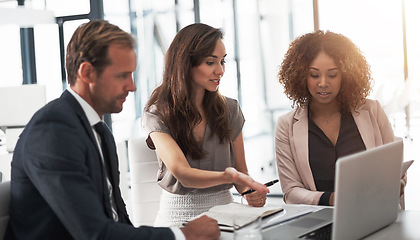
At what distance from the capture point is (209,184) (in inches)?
84.7

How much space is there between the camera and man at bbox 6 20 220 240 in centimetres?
135

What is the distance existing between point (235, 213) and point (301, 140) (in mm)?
Result: 730

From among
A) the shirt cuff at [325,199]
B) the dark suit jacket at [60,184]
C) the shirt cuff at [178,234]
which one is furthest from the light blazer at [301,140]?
the dark suit jacket at [60,184]

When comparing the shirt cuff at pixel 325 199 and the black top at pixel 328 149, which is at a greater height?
the black top at pixel 328 149

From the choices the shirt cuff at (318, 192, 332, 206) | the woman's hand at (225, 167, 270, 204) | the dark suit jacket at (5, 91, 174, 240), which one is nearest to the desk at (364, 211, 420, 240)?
the shirt cuff at (318, 192, 332, 206)

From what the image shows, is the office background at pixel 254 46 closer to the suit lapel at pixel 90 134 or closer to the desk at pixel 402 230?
the desk at pixel 402 230

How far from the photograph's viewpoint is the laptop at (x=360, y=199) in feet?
4.44

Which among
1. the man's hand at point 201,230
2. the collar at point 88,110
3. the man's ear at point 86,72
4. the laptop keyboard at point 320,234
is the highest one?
the man's ear at point 86,72

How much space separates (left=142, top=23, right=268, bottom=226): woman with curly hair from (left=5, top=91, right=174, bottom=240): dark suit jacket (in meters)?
0.83

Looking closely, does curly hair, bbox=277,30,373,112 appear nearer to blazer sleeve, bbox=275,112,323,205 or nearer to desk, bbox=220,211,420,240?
blazer sleeve, bbox=275,112,323,205

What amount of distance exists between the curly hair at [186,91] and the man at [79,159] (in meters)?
0.74

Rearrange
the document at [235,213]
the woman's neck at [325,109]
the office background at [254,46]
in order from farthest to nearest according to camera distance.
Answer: the office background at [254,46]
the woman's neck at [325,109]
the document at [235,213]

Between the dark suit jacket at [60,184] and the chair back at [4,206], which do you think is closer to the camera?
the dark suit jacket at [60,184]

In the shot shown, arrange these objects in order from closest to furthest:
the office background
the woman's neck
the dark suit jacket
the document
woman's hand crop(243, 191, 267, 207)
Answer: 1. the dark suit jacket
2. the document
3. woman's hand crop(243, 191, 267, 207)
4. the woman's neck
5. the office background
